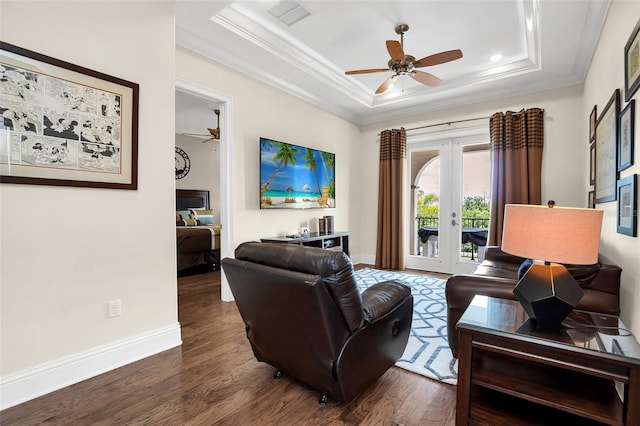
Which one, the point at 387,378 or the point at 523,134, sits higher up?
the point at 523,134

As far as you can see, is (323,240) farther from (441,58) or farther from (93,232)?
(93,232)

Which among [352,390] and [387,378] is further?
[387,378]

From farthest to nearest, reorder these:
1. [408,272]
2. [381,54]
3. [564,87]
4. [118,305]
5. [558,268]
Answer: [408,272]
[564,87]
[381,54]
[118,305]
[558,268]

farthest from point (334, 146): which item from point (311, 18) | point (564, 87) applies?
point (564, 87)

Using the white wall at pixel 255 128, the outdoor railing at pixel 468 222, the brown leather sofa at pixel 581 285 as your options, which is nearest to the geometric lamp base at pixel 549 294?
the brown leather sofa at pixel 581 285

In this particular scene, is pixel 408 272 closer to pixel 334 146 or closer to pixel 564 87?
pixel 334 146

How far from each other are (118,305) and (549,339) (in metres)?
2.59

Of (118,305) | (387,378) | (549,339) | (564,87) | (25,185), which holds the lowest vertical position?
(387,378)

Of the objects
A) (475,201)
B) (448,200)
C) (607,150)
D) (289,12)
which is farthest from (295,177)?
(607,150)

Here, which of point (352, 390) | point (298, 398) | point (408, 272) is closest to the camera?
point (352, 390)

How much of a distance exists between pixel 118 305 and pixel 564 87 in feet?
18.3

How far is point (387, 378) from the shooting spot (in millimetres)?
2066

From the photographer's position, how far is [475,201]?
497 centimetres

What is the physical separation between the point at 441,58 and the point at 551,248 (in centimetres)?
243
